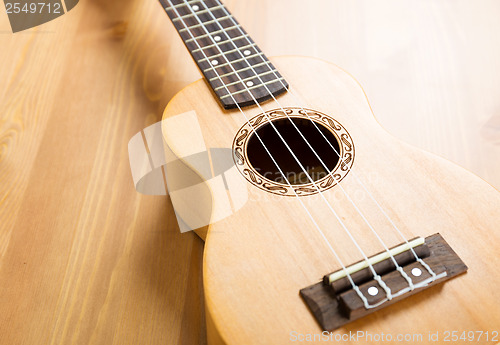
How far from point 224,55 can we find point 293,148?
0.23m

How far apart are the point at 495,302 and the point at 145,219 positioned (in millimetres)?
647

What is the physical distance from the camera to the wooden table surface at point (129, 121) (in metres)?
0.95

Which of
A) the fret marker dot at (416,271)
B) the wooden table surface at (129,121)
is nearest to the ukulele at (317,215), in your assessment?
the fret marker dot at (416,271)

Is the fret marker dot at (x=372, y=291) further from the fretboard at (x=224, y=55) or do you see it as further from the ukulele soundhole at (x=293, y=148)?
the fretboard at (x=224, y=55)

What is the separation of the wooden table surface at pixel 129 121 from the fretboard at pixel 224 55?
201 mm

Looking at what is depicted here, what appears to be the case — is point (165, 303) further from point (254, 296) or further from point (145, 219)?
point (254, 296)

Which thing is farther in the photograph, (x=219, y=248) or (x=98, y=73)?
(x=98, y=73)

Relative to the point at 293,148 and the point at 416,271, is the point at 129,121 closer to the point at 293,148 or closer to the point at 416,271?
the point at 293,148

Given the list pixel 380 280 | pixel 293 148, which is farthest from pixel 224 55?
pixel 380 280

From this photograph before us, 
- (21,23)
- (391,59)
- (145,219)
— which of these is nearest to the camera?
(145,219)

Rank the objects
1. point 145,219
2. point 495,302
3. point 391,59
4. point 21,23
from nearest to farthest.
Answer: point 495,302 < point 145,219 < point 391,59 < point 21,23

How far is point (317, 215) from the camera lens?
79 cm

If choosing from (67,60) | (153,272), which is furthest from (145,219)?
(67,60)

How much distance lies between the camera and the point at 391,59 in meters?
1.29
